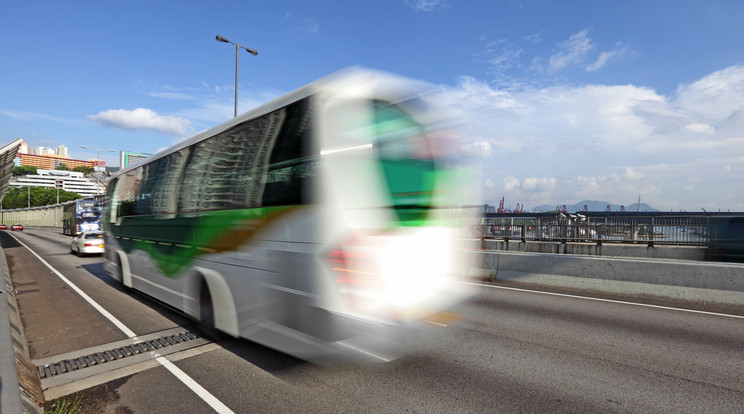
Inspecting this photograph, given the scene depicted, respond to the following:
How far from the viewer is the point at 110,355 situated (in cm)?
534

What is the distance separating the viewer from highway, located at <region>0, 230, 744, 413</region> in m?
3.87

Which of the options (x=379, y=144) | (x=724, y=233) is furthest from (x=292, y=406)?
(x=724, y=233)

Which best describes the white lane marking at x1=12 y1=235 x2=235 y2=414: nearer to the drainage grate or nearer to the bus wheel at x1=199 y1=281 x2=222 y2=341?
the drainage grate

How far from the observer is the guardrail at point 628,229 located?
39.8 ft

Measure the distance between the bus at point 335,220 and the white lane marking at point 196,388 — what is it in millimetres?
742

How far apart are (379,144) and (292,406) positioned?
272cm

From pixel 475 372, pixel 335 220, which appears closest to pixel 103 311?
pixel 335 220

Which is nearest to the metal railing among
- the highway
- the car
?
the highway

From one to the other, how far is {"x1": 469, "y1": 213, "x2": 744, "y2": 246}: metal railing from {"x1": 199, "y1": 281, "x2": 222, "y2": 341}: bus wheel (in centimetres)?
800

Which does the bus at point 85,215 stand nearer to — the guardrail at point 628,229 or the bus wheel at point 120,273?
the bus wheel at point 120,273

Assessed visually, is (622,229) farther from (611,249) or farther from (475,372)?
(475,372)

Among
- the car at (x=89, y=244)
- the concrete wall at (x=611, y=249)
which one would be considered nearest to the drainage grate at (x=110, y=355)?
the concrete wall at (x=611, y=249)

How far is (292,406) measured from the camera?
382 cm

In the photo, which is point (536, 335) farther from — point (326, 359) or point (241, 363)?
point (241, 363)
